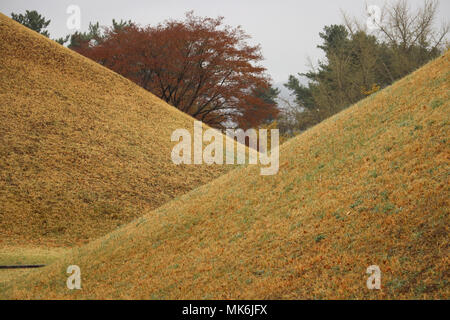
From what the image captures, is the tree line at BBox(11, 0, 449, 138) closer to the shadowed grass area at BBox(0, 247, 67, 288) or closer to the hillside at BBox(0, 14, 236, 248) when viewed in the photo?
the hillside at BBox(0, 14, 236, 248)

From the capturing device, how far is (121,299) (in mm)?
7742

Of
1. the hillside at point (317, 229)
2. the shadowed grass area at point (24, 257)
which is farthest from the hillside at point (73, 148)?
the hillside at point (317, 229)

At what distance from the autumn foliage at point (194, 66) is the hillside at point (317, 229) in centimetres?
2573

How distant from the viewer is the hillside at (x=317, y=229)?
6.44 metres

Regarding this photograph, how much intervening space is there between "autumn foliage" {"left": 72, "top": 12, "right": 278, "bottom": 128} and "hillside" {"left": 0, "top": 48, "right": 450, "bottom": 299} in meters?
25.7

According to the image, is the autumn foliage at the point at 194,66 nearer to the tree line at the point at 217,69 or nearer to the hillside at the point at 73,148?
the tree line at the point at 217,69

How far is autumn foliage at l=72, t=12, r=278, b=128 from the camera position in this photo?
38000 mm

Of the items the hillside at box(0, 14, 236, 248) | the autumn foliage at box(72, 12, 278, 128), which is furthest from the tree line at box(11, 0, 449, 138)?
the hillside at box(0, 14, 236, 248)

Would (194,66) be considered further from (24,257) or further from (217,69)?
(24,257)

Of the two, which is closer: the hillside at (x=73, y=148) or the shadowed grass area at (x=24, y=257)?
the shadowed grass area at (x=24, y=257)

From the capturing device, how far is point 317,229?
26.4 ft

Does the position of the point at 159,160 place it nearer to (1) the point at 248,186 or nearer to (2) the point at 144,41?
(1) the point at 248,186

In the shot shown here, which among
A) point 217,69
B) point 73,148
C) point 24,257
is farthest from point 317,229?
point 217,69
